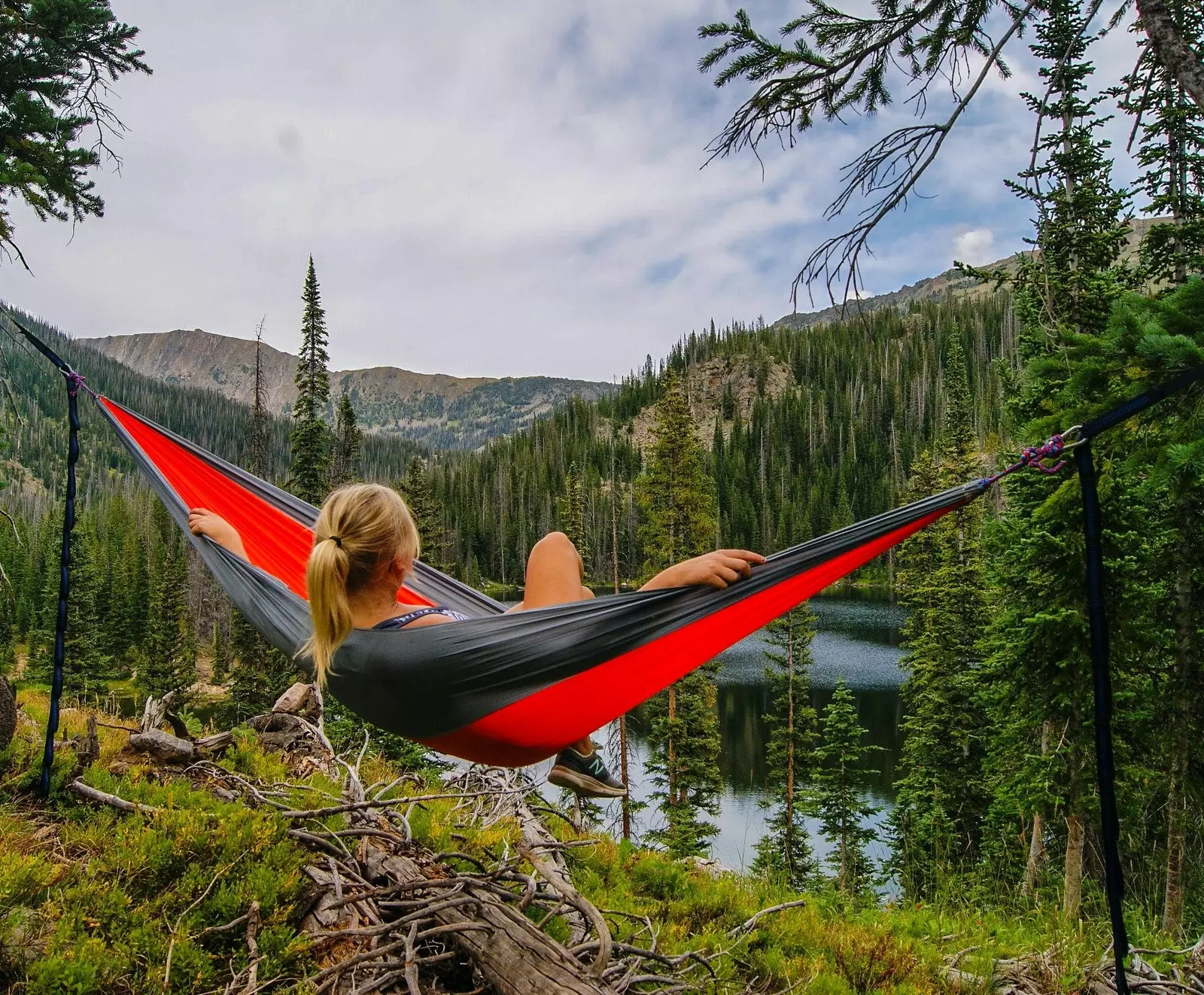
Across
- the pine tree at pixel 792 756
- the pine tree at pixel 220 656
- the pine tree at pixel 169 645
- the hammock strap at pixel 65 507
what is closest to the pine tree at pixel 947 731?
the pine tree at pixel 792 756

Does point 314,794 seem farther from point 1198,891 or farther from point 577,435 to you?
point 577,435

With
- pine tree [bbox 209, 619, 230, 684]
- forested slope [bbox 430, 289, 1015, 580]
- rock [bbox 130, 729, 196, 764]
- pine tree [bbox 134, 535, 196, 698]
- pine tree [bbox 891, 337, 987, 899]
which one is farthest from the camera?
forested slope [bbox 430, 289, 1015, 580]

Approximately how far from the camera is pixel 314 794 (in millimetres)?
2711

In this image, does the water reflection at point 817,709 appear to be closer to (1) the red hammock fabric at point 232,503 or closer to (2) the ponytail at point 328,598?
(1) the red hammock fabric at point 232,503

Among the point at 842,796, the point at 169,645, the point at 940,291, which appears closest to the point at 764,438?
the point at 169,645

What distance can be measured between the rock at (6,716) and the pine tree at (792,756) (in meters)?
10.7

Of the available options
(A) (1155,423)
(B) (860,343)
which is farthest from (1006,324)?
(A) (1155,423)

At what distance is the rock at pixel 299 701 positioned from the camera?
3.77 meters

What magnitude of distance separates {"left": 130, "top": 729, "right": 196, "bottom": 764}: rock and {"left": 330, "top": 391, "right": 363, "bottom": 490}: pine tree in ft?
48.6

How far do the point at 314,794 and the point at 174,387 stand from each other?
13443 cm

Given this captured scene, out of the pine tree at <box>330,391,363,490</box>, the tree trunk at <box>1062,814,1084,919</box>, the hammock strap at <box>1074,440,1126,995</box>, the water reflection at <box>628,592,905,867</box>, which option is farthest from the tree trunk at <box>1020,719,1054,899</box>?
the pine tree at <box>330,391,363,490</box>

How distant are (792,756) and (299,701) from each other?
10.7 metres

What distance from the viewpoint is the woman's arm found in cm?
248

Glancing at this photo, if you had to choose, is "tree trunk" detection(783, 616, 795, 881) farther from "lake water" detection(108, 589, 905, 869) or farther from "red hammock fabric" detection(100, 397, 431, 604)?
"red hammock fabric" detection(100, 397, 431, 604)
